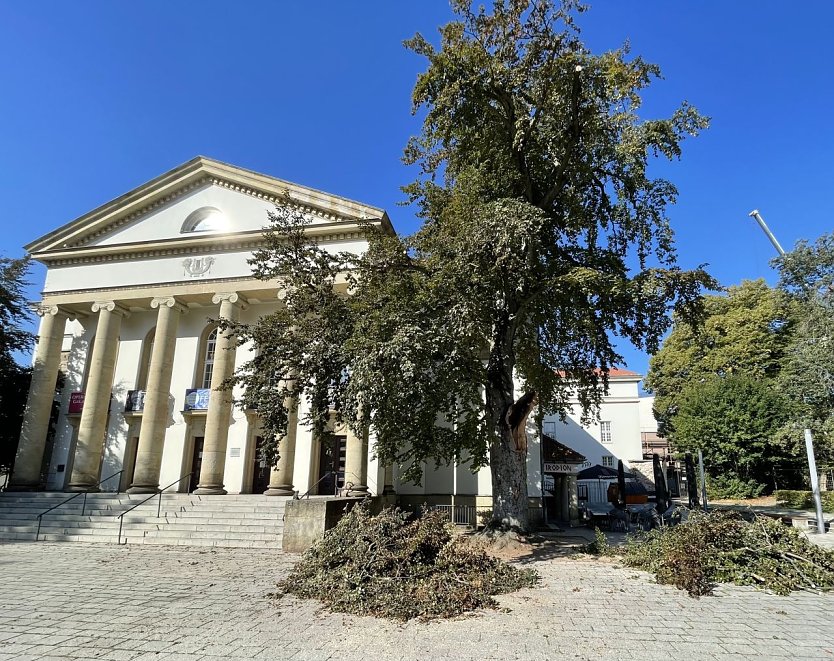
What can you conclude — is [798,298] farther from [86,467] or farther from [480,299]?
[86,467]

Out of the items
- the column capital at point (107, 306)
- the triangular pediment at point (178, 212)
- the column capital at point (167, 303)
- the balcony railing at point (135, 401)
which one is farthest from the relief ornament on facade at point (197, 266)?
the balcony railing at point (135, 401)

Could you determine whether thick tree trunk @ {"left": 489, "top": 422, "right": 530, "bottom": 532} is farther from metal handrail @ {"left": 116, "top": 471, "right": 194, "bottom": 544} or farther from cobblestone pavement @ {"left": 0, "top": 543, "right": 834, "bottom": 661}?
metal handrail @ {"left": 116, "top": 471, "right": 194, "bottom": 544}

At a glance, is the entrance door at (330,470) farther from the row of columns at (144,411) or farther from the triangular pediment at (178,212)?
the triangular pediment at (178,212)

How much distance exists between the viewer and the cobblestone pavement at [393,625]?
5.57 meters

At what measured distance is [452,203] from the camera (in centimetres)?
1262

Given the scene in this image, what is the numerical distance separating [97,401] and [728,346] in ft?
118

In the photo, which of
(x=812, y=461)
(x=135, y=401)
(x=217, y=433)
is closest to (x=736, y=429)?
(x=812, y=461)

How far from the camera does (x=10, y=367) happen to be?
24812 millimetres

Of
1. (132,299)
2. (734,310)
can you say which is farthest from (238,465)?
(734,310)

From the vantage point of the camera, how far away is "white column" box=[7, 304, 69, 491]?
21.6 meters

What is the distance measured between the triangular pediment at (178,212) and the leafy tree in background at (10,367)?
1.66 meters

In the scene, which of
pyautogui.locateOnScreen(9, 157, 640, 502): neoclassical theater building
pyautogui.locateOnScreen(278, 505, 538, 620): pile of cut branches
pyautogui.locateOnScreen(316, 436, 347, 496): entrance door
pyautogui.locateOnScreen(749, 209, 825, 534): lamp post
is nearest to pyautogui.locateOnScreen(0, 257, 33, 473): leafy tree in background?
pyautogui.locateOnScreen(9, 157, 640, 502): neoclassical theater building

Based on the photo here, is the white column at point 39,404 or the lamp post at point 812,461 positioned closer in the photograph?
the lamp post at point 812,461

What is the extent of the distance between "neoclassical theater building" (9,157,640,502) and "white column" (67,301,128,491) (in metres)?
0.05
